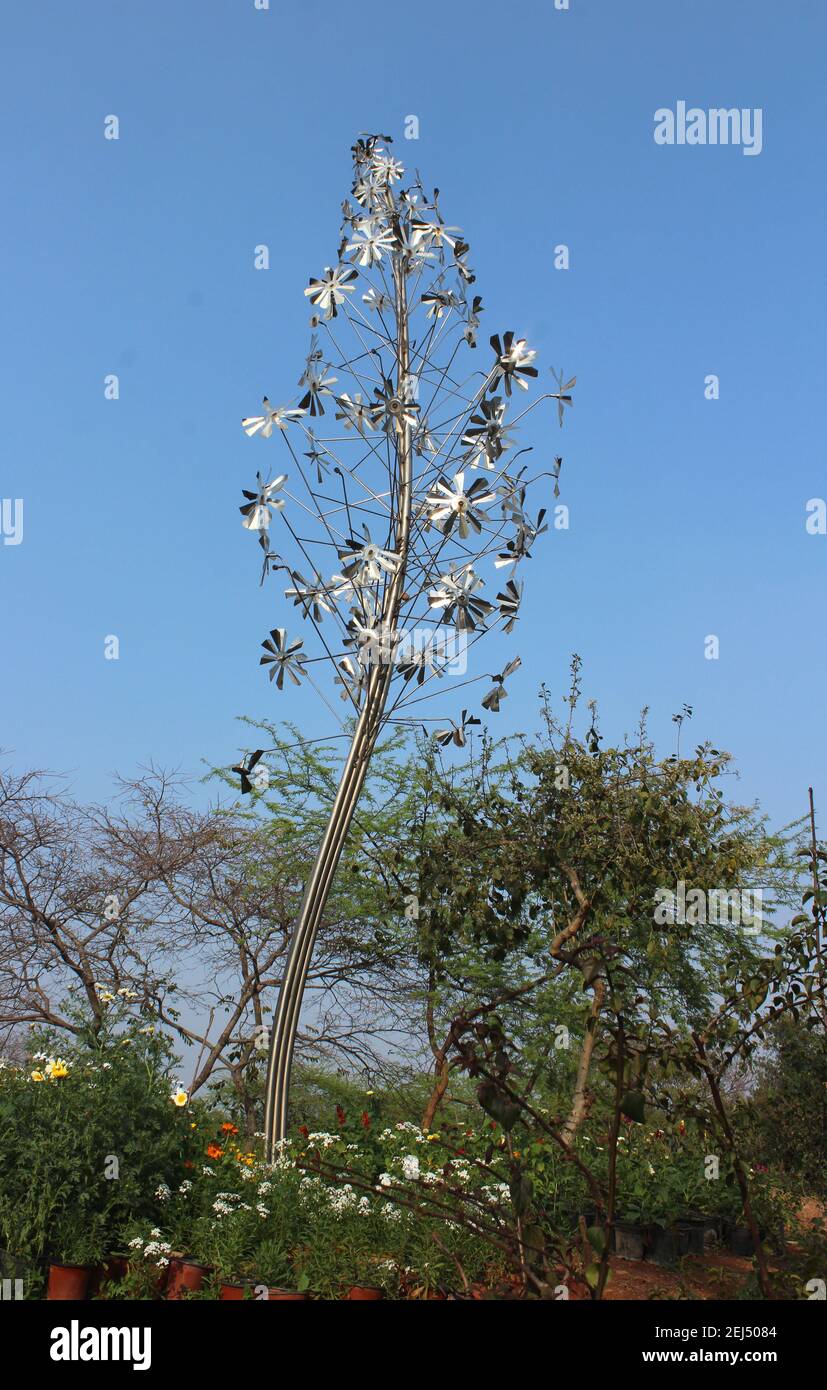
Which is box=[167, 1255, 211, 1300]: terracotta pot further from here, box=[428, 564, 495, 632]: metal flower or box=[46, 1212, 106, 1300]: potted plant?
box=[428, 564, 495, 632]: metal flower

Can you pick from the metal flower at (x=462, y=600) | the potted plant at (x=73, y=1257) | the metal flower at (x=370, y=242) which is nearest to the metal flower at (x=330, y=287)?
the metal flower at (x=370, y=242)

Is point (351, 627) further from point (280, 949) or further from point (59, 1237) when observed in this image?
point (280, 949)

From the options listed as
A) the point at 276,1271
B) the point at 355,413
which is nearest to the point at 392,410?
the point at 355,413

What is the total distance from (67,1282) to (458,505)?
11.0 feet

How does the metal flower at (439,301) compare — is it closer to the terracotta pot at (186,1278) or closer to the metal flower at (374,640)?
the metal flower at (374,640)

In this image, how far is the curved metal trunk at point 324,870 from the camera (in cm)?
507

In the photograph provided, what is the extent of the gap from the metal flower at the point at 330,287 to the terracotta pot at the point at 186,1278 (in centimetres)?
430

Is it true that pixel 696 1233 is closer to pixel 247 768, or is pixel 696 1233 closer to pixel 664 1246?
pixel 664 1246

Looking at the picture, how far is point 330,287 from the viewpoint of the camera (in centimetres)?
553

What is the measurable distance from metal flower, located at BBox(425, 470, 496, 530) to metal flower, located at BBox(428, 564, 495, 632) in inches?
8.0

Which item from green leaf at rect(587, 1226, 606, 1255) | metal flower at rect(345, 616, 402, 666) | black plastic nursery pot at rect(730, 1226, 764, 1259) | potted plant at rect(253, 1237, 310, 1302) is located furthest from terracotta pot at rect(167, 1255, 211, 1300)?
metal flower at rect(345, 616, 402, 666)

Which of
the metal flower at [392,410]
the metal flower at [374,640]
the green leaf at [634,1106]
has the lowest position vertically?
the green leaf at [634,1106]

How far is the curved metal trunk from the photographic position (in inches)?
199
